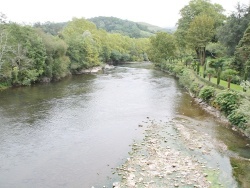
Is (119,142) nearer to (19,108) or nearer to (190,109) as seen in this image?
(190,109)

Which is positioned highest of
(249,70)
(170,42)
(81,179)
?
(170,42)

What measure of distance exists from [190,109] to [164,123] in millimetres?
6822

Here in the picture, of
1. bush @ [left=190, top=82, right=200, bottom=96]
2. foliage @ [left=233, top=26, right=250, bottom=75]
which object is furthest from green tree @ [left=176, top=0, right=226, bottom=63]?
bush @ [left=190, top=82, right=200, bottom=96]

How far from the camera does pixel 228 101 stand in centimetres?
2873

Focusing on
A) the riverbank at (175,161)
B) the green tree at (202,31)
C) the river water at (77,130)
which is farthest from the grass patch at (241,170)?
the green tree at (202,31)

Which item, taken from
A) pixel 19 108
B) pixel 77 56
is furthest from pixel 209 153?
pixel 77 56

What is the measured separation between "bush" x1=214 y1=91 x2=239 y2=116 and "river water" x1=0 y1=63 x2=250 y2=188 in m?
1.92

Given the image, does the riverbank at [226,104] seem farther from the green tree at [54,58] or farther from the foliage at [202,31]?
the green tree at [54,58]

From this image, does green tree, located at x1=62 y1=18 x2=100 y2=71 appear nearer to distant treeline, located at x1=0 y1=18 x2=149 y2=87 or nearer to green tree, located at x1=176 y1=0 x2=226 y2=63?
distant treeline, located at x1=0 y1=18 x2=149 y2=87

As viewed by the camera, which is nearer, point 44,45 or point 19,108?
point 19,108

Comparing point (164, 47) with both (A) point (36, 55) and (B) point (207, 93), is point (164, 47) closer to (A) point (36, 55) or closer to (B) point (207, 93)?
(A) point (36, 55)

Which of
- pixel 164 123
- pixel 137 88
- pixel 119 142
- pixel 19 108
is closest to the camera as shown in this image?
pixel 119 142

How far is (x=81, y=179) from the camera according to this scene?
17406mm

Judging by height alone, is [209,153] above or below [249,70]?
below
